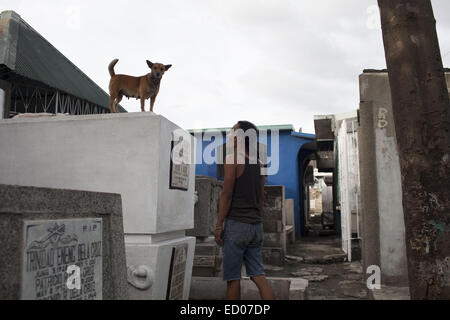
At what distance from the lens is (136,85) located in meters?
3.88

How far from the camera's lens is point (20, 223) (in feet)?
5.06

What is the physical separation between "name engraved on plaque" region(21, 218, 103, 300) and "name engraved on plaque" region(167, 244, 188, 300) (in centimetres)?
131

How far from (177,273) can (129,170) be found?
1.04 metres

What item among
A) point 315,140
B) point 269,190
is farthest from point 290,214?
point 269,190

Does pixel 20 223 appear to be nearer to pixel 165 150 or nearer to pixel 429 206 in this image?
pixel 165 150

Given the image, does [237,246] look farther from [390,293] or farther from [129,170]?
[390,293]

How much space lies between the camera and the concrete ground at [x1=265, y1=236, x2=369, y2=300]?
5691 mm

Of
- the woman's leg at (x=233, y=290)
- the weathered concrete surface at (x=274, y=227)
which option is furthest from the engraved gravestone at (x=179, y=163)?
the weathered concrete surface at (x=274, y=227)

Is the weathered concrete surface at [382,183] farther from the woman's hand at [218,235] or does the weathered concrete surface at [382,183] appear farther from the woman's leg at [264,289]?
the woman's hand at [218,235]

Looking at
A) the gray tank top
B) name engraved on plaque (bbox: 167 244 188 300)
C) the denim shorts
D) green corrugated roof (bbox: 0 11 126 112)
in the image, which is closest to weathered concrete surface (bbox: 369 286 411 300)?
the denim shorts

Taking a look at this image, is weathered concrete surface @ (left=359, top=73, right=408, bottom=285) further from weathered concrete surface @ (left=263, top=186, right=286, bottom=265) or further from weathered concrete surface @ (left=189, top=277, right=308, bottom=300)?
weathered concrete surface @ (left=263, top=186, right=286, bottom=265)

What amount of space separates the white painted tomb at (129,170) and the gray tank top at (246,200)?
0.59 m

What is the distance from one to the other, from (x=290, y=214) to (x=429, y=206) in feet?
35.0

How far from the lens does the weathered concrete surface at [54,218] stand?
147 centimetres
